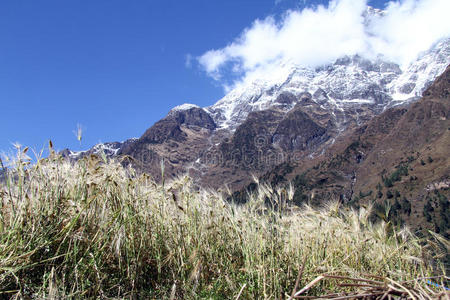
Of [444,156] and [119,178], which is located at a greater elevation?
[444,156]

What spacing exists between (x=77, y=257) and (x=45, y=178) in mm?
944

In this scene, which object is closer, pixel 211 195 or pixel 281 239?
pixel 281 239

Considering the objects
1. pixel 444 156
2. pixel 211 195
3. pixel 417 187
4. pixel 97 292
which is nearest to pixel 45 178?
pixel 97 292

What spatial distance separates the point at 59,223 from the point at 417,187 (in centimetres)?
21893

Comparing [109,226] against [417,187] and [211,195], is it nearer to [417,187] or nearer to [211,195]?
[211,195]

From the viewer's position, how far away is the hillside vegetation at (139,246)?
2182mm

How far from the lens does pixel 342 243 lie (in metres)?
3.79

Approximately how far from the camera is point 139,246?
110 inches

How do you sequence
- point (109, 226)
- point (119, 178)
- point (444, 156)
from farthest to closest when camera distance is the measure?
point (444, 156)
point (119, 178)
point (109, 226)

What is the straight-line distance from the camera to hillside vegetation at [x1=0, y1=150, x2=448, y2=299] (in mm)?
2182

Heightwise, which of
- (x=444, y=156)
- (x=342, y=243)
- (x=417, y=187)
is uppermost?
(x=444, y=156)

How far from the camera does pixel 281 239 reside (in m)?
3.25

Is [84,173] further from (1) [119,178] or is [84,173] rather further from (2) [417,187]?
(2) [417,187]

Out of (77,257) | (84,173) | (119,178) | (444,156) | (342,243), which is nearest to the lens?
(77,257)
